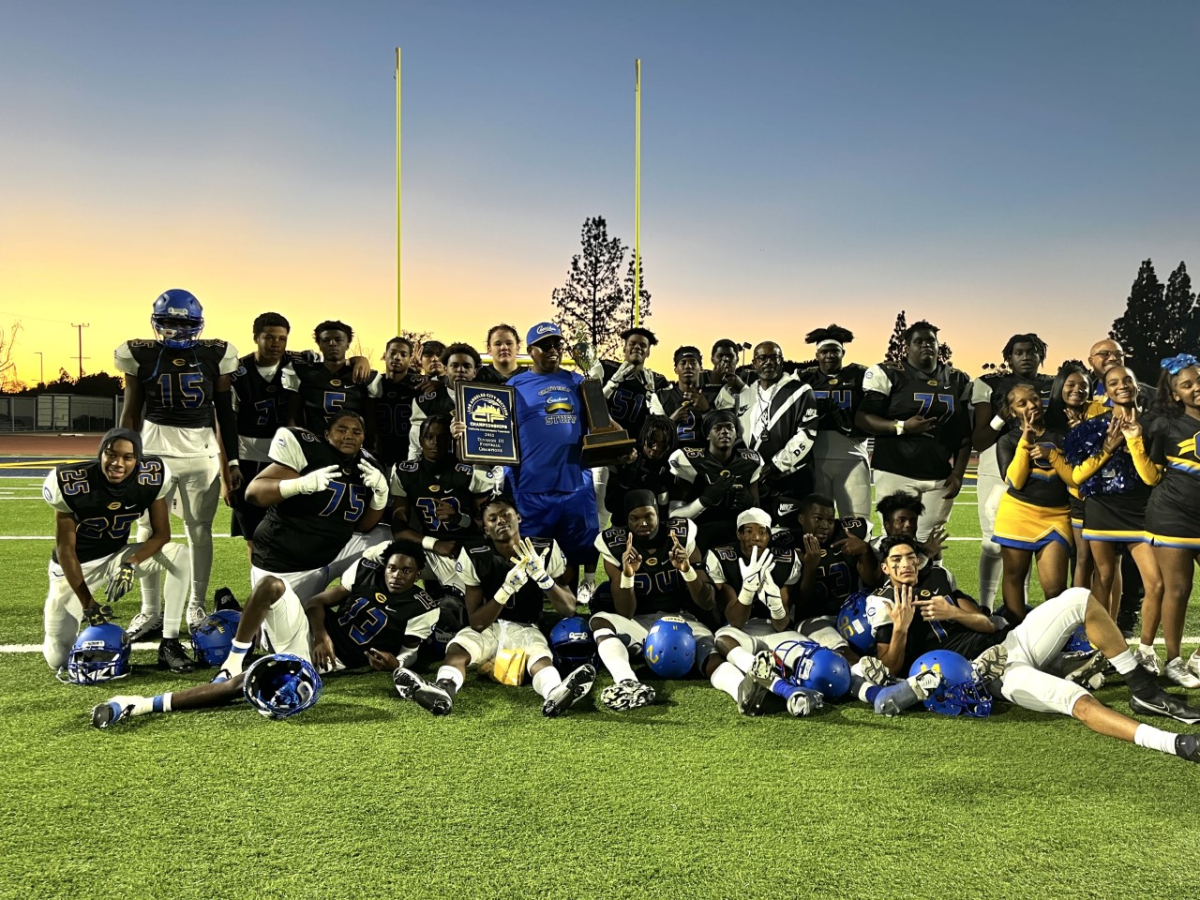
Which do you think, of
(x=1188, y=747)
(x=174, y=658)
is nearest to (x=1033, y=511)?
(x=1188, y=747)

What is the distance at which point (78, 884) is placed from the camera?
2842mm

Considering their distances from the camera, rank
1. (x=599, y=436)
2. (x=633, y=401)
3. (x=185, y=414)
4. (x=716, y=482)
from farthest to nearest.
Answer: (x=633, y=401) → (x=716, y=482) → (x=185, y=414) → (x=599, y=436)

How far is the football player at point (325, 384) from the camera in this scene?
6719mm

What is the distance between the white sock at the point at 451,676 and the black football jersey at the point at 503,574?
645 millimetres

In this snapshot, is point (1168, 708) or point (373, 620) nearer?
point (1168, 708)

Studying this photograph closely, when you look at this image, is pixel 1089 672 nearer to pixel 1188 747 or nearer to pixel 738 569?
pixel 1188 747

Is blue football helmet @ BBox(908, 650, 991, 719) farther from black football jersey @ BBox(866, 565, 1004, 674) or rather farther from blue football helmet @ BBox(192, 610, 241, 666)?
blue football helmet @ BBox(192, 610, 241, 666)

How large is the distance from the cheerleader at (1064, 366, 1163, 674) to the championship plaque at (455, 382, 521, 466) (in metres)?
Result: 3.81

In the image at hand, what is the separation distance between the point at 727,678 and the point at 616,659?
0.65m

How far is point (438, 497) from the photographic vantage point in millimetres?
6258

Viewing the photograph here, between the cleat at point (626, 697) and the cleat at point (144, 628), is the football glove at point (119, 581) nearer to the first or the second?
the cleat at point (144, 628)

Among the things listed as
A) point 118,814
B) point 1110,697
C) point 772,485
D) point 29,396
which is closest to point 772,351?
point 772,485

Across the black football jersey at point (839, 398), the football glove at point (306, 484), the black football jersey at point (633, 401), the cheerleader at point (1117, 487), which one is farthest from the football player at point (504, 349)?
the cheerleader at point (1117, 487)

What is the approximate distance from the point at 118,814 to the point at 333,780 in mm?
811
